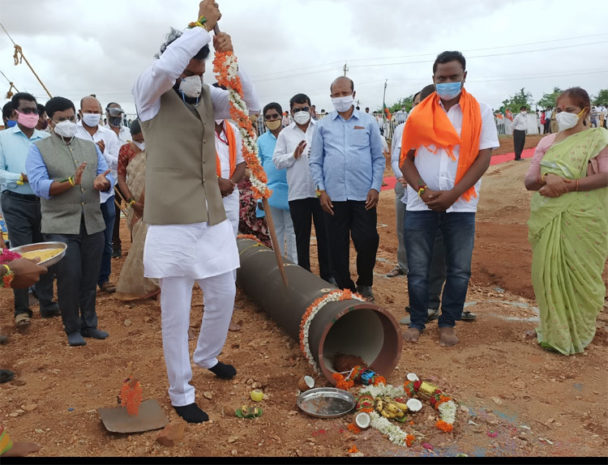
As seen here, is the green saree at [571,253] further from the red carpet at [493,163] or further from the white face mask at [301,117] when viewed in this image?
the red carpet at [493,163]

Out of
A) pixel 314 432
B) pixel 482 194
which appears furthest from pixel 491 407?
pixel 482 194

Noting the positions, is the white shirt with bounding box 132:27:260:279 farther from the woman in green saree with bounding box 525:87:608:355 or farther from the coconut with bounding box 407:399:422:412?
the woman in green saree with bounding box 525:87:608:355

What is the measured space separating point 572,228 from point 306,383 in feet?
8.08

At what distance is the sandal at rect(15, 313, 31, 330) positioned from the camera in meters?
4.70

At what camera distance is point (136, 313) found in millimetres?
5102

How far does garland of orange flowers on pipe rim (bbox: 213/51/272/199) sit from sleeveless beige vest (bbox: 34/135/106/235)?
1.68 m

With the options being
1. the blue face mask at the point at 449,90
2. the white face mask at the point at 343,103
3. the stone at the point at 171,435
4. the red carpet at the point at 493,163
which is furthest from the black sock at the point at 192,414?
the red carpet at the point at 493,163

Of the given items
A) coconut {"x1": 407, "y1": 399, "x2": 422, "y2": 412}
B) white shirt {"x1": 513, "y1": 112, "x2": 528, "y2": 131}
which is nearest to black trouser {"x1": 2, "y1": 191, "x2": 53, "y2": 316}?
coconut {"x1": 407, "y1": 399, "x2": 422, "y2": 412}

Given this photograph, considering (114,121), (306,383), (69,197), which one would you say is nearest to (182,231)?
(306,383)

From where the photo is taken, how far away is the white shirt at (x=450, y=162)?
399 centimetres

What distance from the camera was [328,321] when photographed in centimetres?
339

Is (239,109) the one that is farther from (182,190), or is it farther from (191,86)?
(182,190)

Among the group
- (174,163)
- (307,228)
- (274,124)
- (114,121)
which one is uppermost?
(114,121)

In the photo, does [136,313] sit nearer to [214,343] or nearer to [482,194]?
[214,343]
